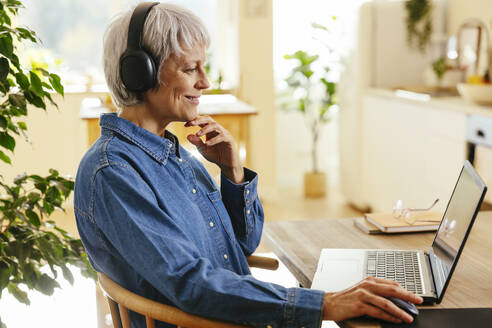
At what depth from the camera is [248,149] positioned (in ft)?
17.3

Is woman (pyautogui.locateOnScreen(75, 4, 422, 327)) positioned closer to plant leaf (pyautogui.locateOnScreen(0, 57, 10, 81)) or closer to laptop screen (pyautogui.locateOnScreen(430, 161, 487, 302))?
laptop screen (pyautogui.locateOnScreen(430, 161, 487, 302))

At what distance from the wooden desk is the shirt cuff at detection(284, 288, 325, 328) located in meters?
0.25

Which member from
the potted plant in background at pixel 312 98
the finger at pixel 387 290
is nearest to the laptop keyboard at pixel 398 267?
the finger at pixel 387 290

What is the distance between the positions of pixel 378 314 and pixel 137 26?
2.41ft

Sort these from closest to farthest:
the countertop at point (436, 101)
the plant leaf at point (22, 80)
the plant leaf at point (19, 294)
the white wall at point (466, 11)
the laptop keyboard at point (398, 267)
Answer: the laptop keyboard at point (398, 267) < the plant leaf at point (22, 80) < the plant leaf at point (19, 294) < the countertop at point (436, 101) < the white wall at point (466, 11)

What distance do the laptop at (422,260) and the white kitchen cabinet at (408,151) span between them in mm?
2248

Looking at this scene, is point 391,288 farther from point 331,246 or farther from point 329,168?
point 329,168

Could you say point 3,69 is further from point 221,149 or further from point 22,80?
point 221,149

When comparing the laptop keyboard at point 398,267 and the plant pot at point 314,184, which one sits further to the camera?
the plant pot at point 314,184

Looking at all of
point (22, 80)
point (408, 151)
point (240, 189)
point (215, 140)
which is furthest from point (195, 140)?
point (408, 151)

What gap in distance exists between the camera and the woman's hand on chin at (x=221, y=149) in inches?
64.1

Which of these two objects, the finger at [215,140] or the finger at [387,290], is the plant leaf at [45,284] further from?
the finger at [387,290]

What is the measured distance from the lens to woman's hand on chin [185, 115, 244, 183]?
1629 millimetres

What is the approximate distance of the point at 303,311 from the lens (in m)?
1.21
